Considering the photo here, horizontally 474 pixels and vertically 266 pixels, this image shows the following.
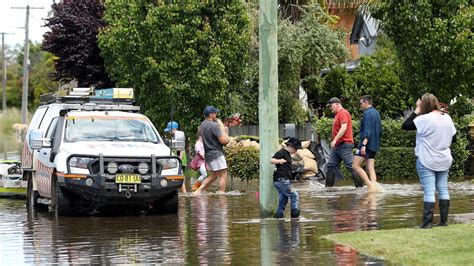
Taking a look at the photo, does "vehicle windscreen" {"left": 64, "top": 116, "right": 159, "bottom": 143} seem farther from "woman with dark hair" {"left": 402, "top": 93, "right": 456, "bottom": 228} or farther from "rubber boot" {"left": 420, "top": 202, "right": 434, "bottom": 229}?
"rubber boot" {"left": 420, "top": 202, "right": 434, "bottom": 229}

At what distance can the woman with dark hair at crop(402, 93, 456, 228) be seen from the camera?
1396cm

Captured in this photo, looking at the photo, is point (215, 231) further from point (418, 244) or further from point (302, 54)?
point (302, 54)

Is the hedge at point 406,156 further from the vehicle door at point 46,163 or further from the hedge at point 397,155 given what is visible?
the vehicle door at point 46,163

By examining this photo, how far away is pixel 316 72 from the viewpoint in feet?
121

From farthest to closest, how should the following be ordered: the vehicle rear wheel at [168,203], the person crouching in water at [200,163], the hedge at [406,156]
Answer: the hedge at [406,156] → the person crouching in water at [200,163] → the vehicle rear wheel at [168,203]

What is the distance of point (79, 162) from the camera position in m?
17.6

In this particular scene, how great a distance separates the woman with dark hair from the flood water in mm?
968

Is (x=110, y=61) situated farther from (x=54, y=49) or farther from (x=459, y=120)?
(x=459, y=120)

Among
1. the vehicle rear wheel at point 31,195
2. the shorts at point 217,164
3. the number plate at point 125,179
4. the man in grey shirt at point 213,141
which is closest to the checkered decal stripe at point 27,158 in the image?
the vehicle rear wheel at point 31,195

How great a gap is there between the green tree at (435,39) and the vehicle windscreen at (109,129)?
26.7ft

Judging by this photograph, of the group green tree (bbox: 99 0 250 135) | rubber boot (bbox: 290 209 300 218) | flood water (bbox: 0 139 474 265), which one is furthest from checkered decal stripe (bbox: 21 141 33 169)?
green tree (bbox: 99 0 250 135)

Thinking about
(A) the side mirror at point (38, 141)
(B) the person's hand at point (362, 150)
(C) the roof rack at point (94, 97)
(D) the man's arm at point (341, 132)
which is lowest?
(B) the person's hand at point (362, 150)

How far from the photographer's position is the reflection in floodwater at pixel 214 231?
41.5 feet

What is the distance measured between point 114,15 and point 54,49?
9.24 meters
